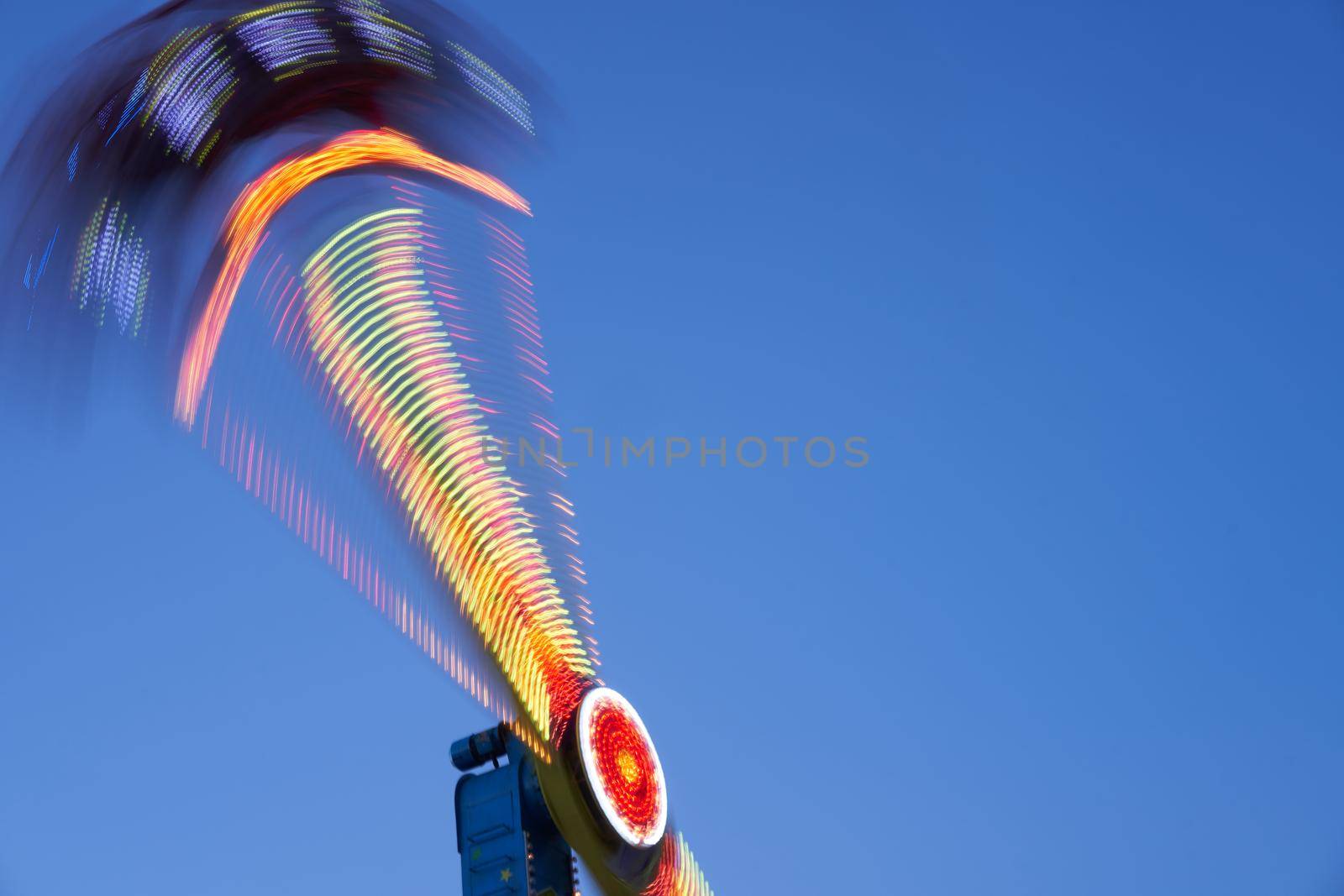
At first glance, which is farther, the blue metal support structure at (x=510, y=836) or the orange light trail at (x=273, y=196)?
the blue metal support structure at (x=510, y=836)

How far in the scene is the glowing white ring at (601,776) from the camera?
42.4ft

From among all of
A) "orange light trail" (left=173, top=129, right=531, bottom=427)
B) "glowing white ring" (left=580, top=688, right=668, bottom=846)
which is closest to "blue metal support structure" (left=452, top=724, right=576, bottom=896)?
"glowing white ring" (left=580, top=688, right=668, bottom=846)

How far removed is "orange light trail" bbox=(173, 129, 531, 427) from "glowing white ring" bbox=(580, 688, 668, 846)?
4.43 meters

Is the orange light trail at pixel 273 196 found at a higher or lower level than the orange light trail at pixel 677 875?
higher

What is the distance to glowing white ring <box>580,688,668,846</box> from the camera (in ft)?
42.4

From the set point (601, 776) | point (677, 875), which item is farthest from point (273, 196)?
point (677, 875)

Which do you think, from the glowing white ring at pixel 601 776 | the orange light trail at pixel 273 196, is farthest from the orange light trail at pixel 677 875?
the orange light trail at pixel 273 196

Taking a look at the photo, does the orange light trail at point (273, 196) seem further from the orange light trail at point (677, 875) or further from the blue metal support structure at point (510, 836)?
the orange light trail at point (677, 875)

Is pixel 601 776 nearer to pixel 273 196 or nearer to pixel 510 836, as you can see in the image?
pixel 510 836

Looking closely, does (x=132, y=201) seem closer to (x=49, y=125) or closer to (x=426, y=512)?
(x=49, y=125)

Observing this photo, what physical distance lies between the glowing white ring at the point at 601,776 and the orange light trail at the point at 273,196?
4.43 meters

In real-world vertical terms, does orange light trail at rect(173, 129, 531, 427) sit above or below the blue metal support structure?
above

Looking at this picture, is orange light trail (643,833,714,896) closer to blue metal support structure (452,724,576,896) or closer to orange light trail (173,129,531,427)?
blue metal support structure (452,724,576,896)

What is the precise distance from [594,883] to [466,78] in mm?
7283
